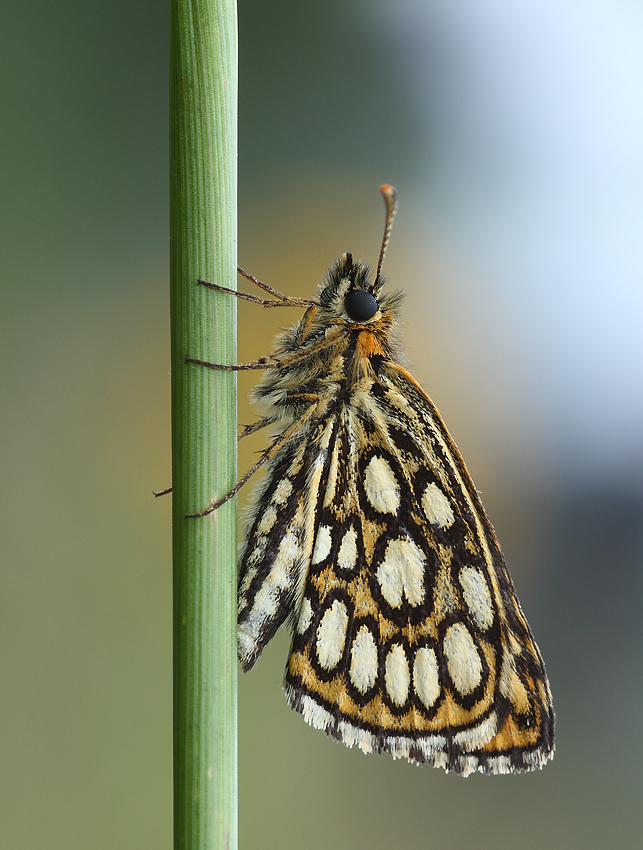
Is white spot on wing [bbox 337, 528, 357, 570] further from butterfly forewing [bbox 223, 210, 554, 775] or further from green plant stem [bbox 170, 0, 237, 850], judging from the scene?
green plant stem [bbox 170, 0, 237, 850]

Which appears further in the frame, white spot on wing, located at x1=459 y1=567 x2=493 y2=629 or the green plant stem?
white spot on wing, located at x1=459 y1=567 x2=493 y2=629

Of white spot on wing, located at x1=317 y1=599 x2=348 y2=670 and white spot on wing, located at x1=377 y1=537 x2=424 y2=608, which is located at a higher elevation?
white spot on wing, located at x1=377 y1=537 x2=424 y2=608

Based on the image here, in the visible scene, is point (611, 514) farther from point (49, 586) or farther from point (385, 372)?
point (49, 586)

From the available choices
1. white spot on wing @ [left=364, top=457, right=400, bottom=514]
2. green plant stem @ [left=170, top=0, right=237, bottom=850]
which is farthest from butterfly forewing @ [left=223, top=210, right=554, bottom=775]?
green plant stem @ [left=170, top=0, right=237, bottom=850]

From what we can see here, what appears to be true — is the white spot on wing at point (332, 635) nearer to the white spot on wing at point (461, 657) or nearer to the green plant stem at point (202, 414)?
the white spot on wing at point (461, 657)

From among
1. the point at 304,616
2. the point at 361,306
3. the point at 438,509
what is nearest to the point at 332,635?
the point at 304,616

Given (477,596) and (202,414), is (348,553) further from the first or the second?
(202,414)
